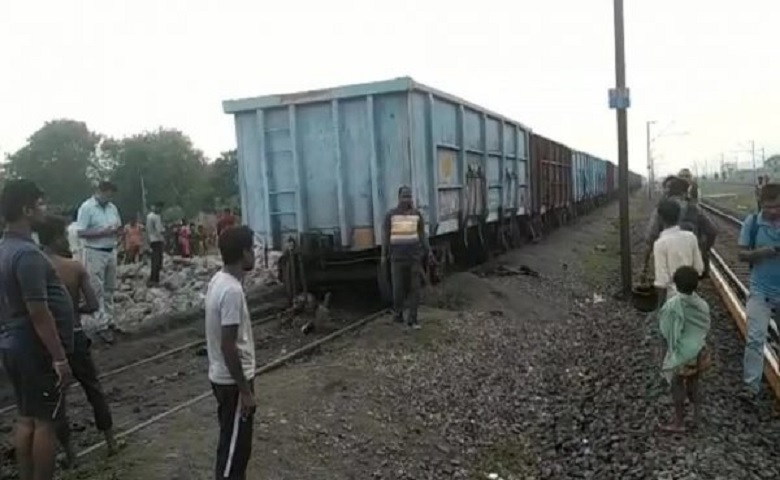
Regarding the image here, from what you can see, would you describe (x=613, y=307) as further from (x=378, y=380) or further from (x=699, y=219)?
(x=378, y=380)

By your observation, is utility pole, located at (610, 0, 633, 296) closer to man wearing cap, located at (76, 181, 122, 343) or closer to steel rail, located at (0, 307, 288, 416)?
steel rail, located at (0, 307, 288, 416)

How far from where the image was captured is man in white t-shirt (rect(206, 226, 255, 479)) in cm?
411

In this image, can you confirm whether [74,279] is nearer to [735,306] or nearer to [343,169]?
[343,169]

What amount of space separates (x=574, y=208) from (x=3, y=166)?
50131 mm

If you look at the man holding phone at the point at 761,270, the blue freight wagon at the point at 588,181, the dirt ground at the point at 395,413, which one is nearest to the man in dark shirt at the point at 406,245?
the dirt ground at the point at 395,413

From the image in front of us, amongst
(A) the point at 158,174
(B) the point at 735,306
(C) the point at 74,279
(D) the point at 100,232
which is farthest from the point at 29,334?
(A) the point at 158,174

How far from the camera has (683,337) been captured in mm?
5875

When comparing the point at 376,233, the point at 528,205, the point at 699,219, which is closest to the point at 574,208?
the point at 528,205

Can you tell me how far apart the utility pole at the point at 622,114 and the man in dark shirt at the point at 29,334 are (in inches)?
379

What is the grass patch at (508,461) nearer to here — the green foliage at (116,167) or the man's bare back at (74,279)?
the man's bare back at (74,279)

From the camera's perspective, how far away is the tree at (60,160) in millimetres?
65438

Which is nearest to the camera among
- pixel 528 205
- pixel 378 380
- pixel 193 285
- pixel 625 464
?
pixel 625 464

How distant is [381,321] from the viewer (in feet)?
A: 32.8

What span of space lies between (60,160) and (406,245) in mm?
63263
